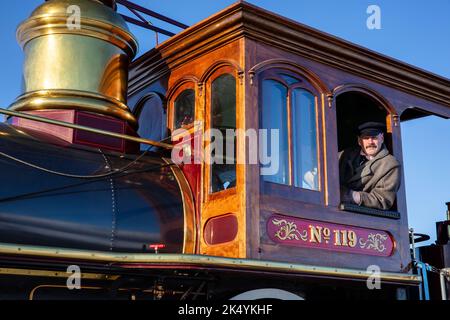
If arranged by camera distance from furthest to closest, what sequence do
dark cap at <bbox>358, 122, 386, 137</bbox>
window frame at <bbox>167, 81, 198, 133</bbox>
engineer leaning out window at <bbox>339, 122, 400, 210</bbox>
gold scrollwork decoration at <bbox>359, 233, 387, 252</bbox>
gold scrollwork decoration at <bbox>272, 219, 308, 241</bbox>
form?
dark cap at <bbox>358, 122, 386, 137</bbox>, engineer leaning out window at <bbox>339, 122, 400, 210</bbox>, window frame at <bbox>167, 81, 198, 133</bbox>, gold scrollwork decoration at <bbox>359, 233, 387, 252</bbox>, gold scrollwork decoration at <bbox>272, 219, 308, 241</bbox>

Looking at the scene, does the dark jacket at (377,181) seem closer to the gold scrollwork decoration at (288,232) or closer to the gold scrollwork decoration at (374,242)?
the gold scrollwork decoration at (374,242)

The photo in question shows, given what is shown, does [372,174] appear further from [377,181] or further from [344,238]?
[344,238]

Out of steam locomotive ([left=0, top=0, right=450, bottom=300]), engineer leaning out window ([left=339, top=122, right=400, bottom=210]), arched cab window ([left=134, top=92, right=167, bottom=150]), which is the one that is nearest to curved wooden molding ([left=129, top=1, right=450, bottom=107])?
steam locomotive ([left=0, top=0, right=450, bottom=300])

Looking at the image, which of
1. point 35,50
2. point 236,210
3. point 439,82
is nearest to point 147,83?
point 35,50

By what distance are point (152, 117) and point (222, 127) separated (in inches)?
40.3

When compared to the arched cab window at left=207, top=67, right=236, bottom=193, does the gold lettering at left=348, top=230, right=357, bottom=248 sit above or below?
below

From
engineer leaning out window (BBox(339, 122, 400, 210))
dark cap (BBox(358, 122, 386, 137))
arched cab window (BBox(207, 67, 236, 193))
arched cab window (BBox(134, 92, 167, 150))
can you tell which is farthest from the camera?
dark cap (BBox(358, 122, 386, 137))

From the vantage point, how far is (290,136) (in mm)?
4312

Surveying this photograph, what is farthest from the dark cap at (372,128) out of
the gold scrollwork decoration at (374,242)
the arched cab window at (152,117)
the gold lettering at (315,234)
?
the arched cab window at (152,117)

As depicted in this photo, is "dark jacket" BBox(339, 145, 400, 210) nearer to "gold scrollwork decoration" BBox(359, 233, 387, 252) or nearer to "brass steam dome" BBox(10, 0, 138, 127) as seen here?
"gold scrollwork decoration" BBox(359, 233, 387, 252)

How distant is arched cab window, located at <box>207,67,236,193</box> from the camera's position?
414 cm

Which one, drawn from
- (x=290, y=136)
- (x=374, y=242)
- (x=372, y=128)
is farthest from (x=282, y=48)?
(x=374, y=242)

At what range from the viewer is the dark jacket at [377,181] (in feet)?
15.6

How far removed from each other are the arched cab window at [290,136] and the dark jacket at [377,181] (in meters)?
0.60
